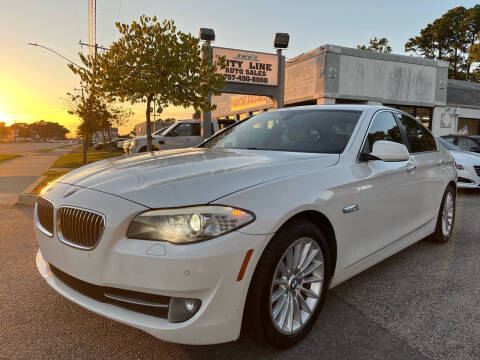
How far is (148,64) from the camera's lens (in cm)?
956

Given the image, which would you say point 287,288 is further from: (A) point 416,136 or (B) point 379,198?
(A) point 416,136

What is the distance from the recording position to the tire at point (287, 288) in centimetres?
202

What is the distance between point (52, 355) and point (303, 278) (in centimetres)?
159

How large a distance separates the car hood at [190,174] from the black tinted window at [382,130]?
515 millimetres

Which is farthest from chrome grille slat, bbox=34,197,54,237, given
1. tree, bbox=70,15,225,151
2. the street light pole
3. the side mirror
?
the street light pole

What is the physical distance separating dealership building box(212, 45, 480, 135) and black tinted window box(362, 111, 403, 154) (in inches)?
568

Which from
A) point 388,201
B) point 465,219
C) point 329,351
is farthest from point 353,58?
point 329,351

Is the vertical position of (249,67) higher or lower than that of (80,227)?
higher

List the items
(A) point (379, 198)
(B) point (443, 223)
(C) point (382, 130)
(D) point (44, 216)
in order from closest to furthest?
1. (D) point (44, 216)
2. (A) point (379, 198)
3. (C) point (382, 130)
4. (B) point (443, 223)

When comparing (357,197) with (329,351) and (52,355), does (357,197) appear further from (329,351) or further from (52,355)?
(52,355)

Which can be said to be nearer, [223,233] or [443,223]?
[223,233]

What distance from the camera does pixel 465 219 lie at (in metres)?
5.94

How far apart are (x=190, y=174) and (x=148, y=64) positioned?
8134mm

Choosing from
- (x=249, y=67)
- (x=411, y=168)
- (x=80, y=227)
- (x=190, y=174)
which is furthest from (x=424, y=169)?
(x=249, y=67)
